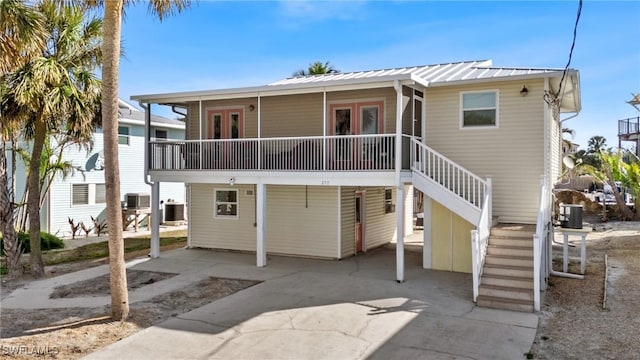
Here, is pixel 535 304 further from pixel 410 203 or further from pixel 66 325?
pixel 410 203

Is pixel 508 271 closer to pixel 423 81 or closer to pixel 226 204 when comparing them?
pixel 423 81

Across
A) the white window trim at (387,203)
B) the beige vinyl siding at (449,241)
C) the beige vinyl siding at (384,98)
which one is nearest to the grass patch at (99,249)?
the white window trim at (387,203)

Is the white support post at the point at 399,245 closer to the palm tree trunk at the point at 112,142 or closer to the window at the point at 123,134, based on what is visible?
the palm tree trunk at the point at 112,142

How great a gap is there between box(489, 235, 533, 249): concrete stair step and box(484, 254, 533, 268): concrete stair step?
45 cm

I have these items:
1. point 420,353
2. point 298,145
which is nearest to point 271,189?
point 298,145

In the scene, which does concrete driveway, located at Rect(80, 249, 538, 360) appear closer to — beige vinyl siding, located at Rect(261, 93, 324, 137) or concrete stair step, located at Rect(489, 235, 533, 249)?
concrete stair step, located at Rect(489, 235, 533, 249)

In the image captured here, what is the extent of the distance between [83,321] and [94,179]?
1582 cm

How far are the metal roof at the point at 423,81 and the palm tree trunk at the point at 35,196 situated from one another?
3181mm

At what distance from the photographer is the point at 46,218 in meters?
20.6

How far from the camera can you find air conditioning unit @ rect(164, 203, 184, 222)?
25453 mm

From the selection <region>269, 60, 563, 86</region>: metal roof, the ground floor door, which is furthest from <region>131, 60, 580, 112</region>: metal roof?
the ground floor door

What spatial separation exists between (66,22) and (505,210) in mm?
12195

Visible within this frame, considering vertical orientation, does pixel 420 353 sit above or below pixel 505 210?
below

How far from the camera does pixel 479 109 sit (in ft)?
41.5
